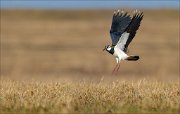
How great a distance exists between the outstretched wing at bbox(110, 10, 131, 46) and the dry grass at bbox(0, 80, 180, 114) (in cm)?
95

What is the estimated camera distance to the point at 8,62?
25.9 metres

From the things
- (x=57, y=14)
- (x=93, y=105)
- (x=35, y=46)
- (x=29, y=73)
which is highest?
(x=57, y=14)

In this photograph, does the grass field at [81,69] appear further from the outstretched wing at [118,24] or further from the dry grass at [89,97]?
the outstretched wing at [118,24]

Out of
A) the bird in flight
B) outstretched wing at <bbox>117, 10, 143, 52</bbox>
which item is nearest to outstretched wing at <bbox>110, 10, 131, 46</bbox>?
the bird in flight

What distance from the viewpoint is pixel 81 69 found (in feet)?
82.3

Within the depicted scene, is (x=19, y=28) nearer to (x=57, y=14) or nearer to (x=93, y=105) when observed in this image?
(x=57, y=14)

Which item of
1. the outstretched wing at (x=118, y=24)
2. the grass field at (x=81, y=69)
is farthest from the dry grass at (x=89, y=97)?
the outstretched wing at (x=118, y=24)

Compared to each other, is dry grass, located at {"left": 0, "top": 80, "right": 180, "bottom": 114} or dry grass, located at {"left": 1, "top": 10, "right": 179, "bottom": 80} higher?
dry grass, located at {"left": 1, "top": 10, "right": 179, "bottom": 80}

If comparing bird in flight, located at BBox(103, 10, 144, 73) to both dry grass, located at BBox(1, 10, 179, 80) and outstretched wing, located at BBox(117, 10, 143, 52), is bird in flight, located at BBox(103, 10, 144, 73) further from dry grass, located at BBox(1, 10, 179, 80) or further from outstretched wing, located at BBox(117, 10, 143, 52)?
dry grass, located at BBox(1, 10, 179, 80)

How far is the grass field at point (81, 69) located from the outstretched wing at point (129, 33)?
64 cm

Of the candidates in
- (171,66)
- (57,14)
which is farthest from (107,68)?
(57,14)

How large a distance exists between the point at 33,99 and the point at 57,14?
2018 inches

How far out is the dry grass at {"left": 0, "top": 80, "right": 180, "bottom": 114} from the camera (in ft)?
33.1

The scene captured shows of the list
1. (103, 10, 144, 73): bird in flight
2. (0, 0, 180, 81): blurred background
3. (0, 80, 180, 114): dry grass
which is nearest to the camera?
(0, 80, 180, 114): dry grass
